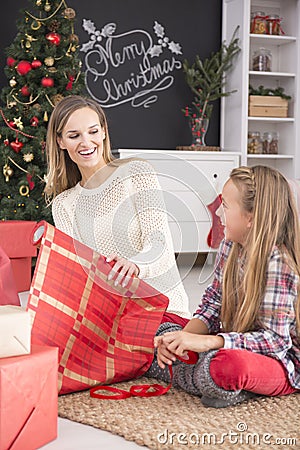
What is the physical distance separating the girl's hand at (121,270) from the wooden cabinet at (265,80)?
11.7ft

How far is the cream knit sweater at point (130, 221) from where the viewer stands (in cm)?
208

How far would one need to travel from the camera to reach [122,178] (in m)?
2.34

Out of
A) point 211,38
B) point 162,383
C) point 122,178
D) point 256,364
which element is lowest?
point 162,383

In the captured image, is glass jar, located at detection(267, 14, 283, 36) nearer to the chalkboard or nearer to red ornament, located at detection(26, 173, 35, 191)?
the chalkboard

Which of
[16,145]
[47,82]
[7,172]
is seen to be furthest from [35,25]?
[7,172]

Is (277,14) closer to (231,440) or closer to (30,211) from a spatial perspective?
(30,211)

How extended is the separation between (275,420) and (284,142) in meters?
4.30

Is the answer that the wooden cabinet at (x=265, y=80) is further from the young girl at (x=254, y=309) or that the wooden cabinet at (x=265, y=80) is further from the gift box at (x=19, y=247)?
the young girl at (x=254, y=309)

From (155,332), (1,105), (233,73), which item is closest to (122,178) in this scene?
(155,332)

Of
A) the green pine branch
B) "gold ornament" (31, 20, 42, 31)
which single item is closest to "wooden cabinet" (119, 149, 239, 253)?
"gold ornament" (31, 20, 42, 31)

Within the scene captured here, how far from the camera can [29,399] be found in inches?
66.0

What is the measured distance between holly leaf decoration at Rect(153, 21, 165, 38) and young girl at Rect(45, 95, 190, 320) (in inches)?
135

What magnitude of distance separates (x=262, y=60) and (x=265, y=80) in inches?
9.9

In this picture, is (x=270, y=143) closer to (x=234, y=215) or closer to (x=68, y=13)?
(x=68, y=13)
